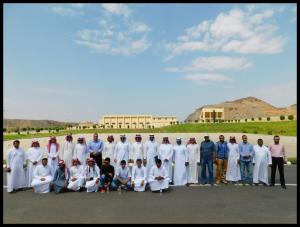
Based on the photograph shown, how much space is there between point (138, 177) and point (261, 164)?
3.80 metres

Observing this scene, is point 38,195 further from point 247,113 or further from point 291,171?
point 247,113

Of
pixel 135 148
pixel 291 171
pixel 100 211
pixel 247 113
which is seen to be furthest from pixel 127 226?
pixel 247 113

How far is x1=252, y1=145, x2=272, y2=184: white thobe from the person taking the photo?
10.3 meters

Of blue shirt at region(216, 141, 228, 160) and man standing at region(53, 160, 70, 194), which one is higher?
blue shirt at region(216, 141, 228, 160)

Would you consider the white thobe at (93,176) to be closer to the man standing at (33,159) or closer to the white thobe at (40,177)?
the white thobe at (40,177)

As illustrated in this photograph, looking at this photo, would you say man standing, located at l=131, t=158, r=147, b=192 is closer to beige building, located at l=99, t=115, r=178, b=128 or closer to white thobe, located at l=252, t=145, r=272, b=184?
white thobe, located at l=252, t=145, r=272, b=184

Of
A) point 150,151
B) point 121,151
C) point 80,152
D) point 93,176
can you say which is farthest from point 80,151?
point 150,151

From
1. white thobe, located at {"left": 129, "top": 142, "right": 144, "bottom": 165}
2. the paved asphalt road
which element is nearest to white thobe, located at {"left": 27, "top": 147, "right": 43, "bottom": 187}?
the paved asphalt road

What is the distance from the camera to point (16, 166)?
9664 mm

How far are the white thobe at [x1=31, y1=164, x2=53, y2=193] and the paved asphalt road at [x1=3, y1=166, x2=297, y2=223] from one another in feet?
0.77

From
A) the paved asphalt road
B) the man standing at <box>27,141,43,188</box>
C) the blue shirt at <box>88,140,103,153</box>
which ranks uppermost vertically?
the blue shirt at <box>88,140,103,153</box>

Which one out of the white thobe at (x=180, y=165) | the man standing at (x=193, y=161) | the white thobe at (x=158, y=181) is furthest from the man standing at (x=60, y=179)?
the man standing at (x=193, y=161)

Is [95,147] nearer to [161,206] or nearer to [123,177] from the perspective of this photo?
[123,177]

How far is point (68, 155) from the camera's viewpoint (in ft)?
36.2
